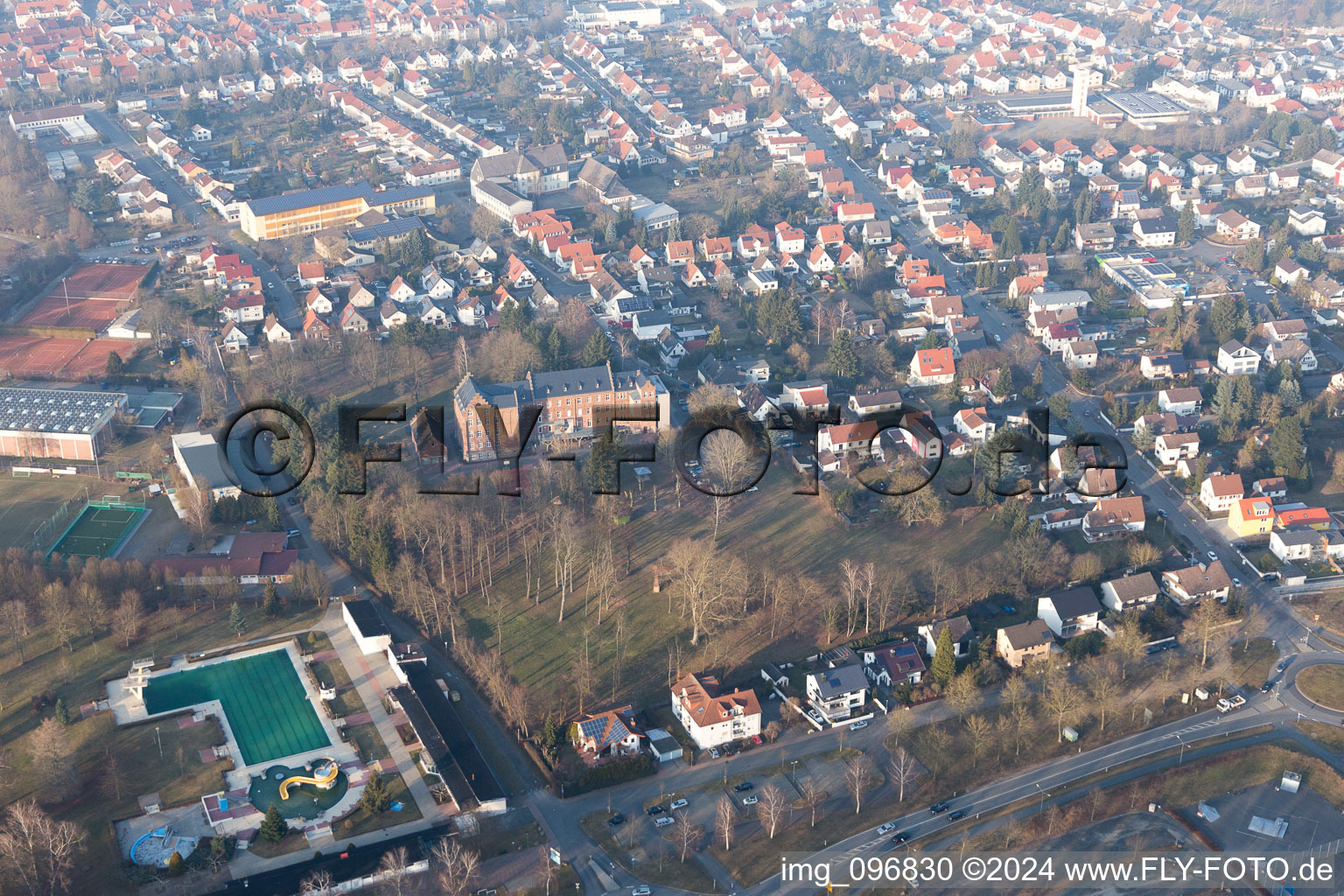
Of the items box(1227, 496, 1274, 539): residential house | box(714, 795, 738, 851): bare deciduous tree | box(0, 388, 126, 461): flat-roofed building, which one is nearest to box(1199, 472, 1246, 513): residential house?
box(1227, 496, 1274, 539): residential house

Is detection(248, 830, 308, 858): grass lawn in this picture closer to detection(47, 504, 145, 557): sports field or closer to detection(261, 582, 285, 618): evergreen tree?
detection(261, 582, 285, 618): evergreen tree

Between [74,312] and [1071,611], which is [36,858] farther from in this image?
[74,312]

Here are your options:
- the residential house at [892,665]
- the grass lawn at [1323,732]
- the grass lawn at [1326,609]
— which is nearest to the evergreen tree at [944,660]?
the residential house at [892,665]

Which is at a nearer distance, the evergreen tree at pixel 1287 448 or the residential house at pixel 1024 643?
the residential house at pixel 1024 643

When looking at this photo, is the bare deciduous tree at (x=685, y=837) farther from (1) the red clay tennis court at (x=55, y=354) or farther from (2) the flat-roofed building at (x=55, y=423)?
(1) the red clay tennis court at (x=55, y=354)

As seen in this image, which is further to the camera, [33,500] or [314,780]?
[33,500]

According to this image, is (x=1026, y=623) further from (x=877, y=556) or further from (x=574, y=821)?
(x=574, y=821)

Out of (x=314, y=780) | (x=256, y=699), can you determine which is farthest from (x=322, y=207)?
(x=314, y=780)
